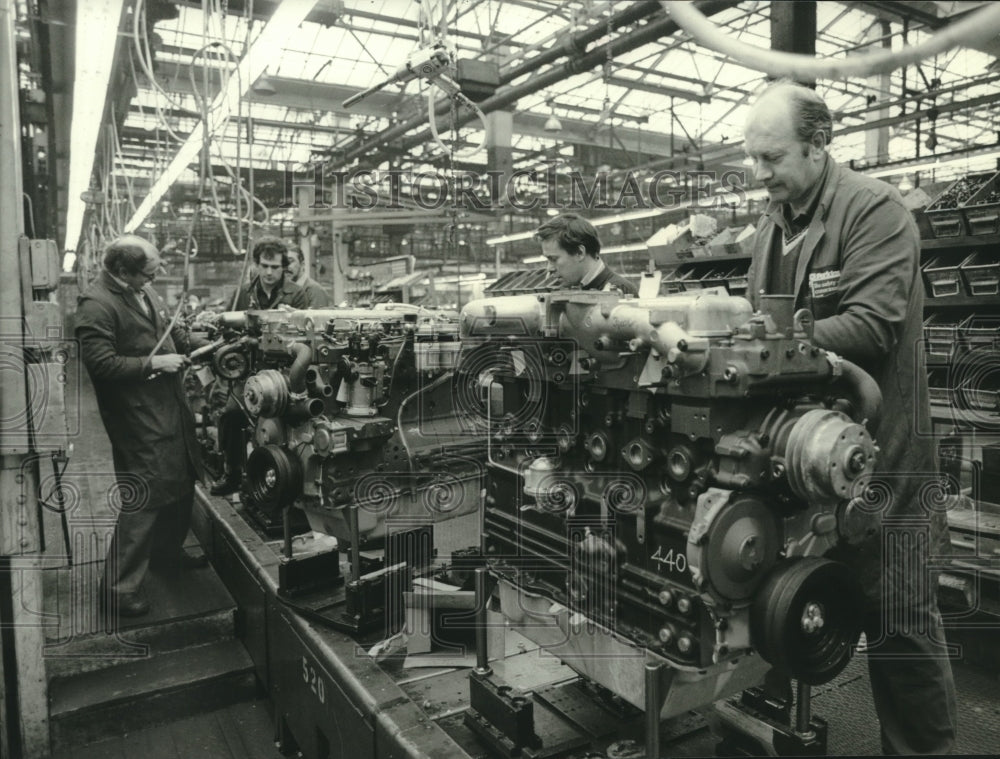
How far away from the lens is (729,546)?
1.14 meters

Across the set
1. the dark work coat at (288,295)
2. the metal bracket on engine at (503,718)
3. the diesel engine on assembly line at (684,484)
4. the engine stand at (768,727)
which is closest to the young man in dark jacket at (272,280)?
the dark work coat at (288,295)

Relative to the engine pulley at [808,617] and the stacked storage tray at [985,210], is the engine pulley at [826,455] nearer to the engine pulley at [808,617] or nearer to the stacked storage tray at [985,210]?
the engine pulley at [808,617]

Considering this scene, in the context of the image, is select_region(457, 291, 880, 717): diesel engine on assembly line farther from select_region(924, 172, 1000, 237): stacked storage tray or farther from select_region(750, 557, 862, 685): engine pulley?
select_region(924, 172, 1000, 237): stacked storage tray

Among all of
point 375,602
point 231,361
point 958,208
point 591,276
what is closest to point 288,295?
point 231,361

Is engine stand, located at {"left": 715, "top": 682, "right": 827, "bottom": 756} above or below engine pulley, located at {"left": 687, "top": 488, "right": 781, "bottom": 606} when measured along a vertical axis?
below

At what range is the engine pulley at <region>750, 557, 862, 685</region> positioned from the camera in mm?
1144

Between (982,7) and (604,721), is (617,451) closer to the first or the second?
(604,721)

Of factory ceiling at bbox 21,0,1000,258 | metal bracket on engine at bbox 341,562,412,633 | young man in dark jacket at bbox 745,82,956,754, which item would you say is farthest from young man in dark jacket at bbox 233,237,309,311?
young man in dark jacket at bbox 745,82,956,754

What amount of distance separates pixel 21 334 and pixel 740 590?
2.04 meters

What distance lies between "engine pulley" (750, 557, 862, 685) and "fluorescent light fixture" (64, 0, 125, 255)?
8.64ft

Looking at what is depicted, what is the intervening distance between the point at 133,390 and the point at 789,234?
7.85 ft

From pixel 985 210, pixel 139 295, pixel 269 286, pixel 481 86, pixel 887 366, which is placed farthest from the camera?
pixel 269 286

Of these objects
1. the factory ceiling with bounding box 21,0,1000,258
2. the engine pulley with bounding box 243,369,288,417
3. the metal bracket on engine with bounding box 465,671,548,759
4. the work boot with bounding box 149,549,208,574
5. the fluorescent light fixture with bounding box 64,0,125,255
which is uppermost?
the factory ceiling with bounding box 21,0,1000,258

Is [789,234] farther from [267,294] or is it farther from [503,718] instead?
[267,294]
